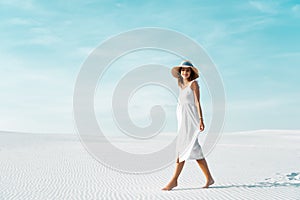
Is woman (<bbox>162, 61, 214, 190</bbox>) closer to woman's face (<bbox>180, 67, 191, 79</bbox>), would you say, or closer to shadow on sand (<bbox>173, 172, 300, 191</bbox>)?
woman's face (<bbox>180, 67, 191, 79</bbox>)

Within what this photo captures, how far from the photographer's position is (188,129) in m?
6.77

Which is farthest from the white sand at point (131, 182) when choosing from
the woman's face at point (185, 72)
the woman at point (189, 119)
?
the woman's face at point (185, 72)

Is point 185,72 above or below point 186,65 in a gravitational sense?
below

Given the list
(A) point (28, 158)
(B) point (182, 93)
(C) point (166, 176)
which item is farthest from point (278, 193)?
(A) point (28, 158)

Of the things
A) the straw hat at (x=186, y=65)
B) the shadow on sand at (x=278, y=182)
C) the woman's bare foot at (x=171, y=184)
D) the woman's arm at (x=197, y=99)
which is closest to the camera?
the woman's arm at (x=197, y=99)

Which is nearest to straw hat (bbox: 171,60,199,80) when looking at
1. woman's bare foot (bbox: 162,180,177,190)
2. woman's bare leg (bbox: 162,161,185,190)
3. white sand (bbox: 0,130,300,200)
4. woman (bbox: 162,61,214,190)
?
woman (bbox: 162,61,214,190)

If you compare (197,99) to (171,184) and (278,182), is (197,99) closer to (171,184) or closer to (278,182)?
(171,184)

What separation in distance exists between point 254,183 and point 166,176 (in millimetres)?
2408

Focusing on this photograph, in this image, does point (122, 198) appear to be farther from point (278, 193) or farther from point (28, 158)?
point (28, 158)

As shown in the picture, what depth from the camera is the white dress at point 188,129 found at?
6.75 metres

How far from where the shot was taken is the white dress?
22.1ft

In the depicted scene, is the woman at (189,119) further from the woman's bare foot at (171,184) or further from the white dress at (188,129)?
A: the woman's bare foot at (171,184)

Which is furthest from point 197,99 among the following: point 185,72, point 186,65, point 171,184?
point 171,184

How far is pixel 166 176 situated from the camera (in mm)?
9516
